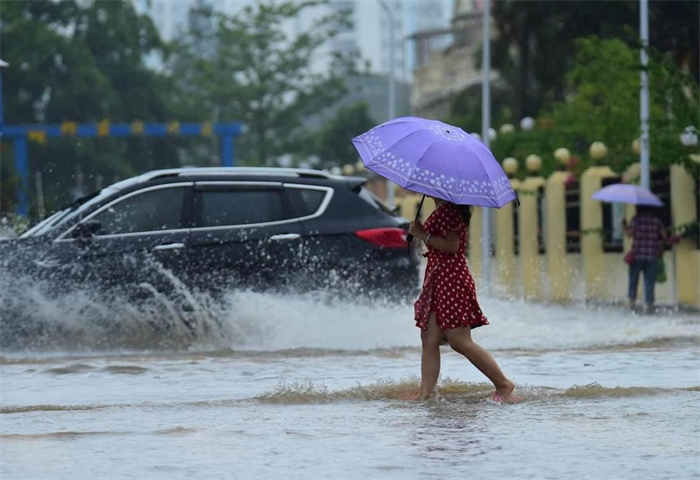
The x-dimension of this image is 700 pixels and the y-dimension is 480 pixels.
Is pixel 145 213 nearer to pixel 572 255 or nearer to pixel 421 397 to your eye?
pixel 421 397

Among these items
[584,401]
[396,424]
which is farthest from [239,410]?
[584,401]

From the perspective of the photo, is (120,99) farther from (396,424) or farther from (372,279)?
(396,424)

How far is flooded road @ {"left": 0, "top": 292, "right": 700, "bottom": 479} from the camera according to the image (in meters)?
8.54

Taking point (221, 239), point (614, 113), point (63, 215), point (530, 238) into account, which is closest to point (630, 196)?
point (614, 113)

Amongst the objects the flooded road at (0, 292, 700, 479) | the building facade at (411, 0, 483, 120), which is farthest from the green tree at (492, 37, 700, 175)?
the building facade at (411, 0, 483, 120)

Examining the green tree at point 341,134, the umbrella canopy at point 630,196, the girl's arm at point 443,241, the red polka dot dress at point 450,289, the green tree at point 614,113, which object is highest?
the green tree at point 341,134

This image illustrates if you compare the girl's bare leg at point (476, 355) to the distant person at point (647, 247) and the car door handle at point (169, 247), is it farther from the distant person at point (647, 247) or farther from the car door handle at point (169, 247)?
the distant person at point (647, 247)

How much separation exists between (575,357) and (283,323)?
2651 millimetres

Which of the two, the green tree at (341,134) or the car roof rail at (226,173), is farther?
the green tree at (341,134)

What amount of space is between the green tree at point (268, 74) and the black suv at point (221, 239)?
233 feet

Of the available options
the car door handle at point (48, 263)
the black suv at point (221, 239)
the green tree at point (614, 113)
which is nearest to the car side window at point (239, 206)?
the black suv at point (221, 239)

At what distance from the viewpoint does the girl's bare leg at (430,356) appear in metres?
11.2

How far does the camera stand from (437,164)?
10.7 m

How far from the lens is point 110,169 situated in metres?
72.9
